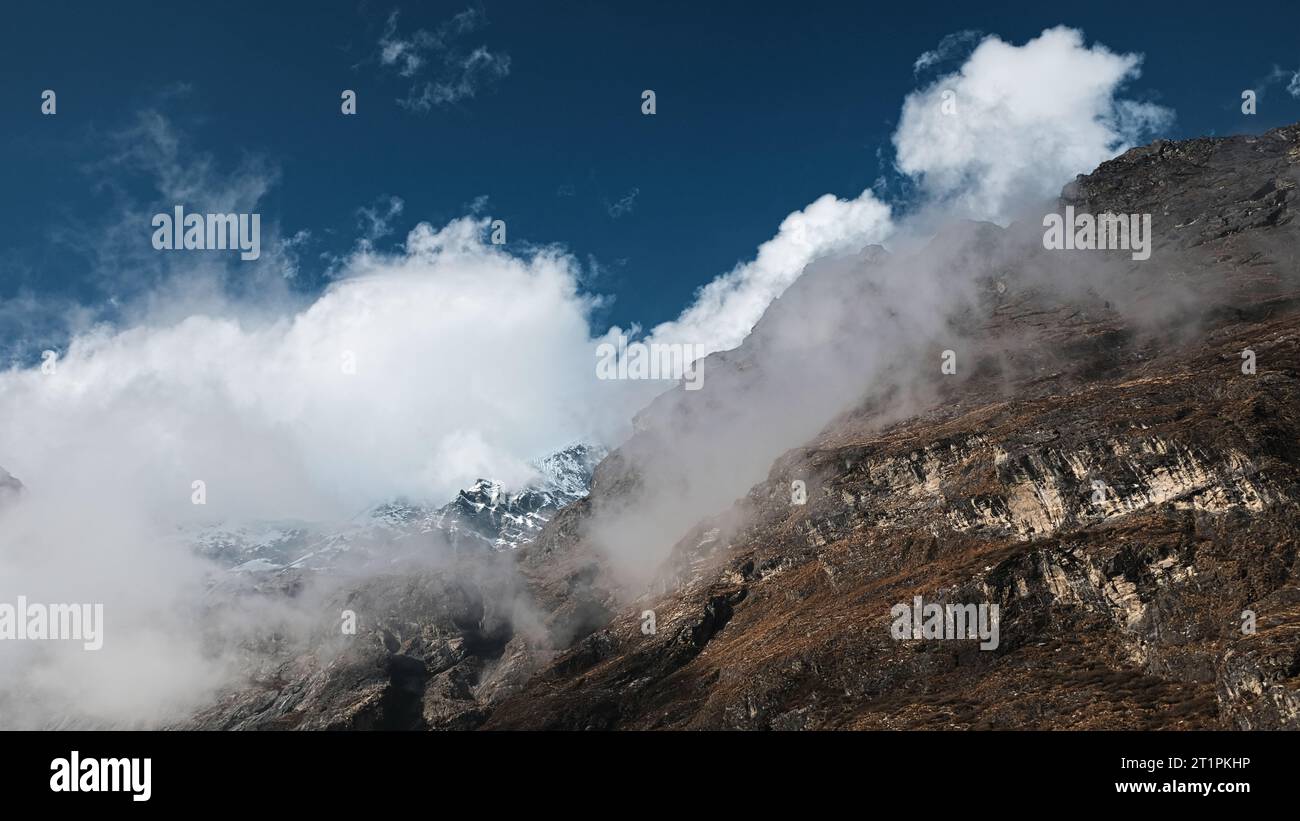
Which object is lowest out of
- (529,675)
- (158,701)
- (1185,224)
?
(158,701)

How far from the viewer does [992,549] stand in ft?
279

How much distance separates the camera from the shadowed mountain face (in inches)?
2645

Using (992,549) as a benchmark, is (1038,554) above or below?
below

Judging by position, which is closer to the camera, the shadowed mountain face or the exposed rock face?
the exposed rock face

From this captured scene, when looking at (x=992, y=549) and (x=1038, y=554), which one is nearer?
(x=1038, y=554)

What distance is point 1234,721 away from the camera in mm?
50062

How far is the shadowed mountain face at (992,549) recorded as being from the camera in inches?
2645
